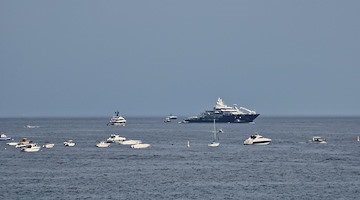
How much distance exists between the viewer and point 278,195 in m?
77.6

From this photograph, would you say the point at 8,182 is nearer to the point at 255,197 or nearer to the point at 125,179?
the point at 125,179

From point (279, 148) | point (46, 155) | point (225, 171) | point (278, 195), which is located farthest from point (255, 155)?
point (278, 195)

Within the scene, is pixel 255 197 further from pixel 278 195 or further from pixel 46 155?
pixel 46 155

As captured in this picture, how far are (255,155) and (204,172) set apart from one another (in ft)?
110

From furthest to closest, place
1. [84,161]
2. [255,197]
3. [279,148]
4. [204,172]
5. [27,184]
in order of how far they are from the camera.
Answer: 1. [279,148]
2. [84,161]
3. [204,172]
4. [27,184]
5. [255,197]

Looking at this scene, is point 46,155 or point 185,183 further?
point 46,155

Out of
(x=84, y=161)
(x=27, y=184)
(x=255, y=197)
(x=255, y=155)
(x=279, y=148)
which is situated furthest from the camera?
(x=279, y=148)

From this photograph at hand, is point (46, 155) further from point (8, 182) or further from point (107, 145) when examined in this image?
point (8, 182)

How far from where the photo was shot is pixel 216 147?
156 metres

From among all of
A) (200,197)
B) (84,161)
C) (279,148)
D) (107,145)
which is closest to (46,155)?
(84,161)

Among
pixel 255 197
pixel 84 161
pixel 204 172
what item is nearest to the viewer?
pixel 255 197

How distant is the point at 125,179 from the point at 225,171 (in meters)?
16.8

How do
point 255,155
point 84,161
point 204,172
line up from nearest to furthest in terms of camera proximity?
point 204,172, point 84,161, point 255,155

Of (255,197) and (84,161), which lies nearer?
(255,197)
